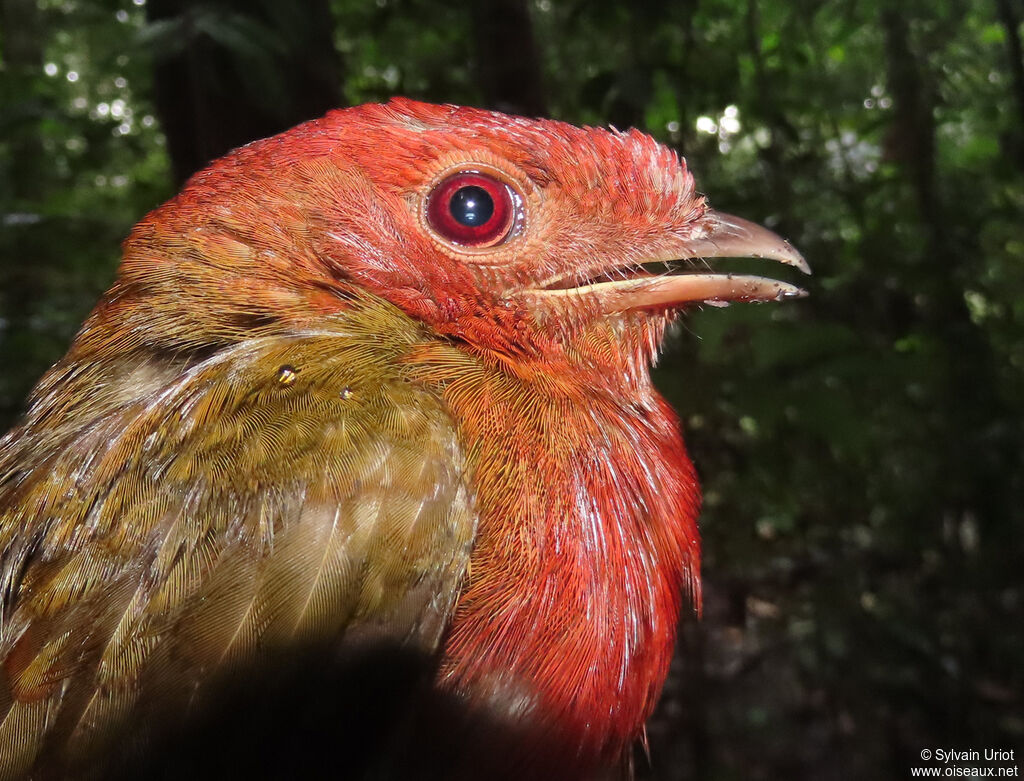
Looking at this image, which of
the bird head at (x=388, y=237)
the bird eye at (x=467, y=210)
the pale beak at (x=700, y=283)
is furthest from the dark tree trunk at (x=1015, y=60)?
the bird eye at (x=467, y=210)

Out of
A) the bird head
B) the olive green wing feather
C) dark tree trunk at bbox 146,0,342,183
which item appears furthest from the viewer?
dark tree trunk at bbox 146,0,342,183

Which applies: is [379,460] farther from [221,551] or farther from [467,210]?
[467,210]

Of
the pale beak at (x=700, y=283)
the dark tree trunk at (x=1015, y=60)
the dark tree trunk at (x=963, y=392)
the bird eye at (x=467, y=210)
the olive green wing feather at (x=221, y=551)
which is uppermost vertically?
the dark tree trunk at (x=1015, y=60)

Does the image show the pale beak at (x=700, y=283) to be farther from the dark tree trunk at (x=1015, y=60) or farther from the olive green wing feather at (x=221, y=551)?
the dark tree trunk at (x=1015, y=60)

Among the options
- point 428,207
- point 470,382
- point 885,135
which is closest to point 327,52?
point 428,207

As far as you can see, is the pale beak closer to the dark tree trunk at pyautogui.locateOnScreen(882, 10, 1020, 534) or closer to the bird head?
the bird head

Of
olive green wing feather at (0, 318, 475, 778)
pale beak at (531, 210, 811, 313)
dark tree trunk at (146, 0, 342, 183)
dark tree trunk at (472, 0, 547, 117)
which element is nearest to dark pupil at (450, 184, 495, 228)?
pale beak at (531, 210, 811, 313)
